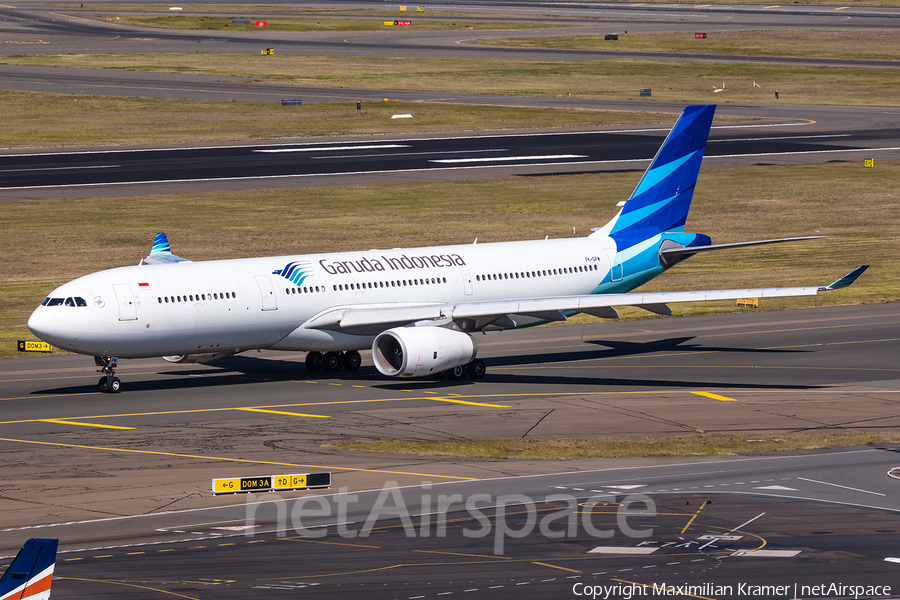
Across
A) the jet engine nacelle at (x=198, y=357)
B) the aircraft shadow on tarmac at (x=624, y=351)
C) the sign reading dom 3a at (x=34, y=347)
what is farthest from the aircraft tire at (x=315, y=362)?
the sign reading dom 3a at (x=34, y=347)

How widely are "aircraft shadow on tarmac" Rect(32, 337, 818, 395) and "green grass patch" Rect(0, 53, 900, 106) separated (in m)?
90.9

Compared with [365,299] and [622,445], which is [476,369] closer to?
[365,299]

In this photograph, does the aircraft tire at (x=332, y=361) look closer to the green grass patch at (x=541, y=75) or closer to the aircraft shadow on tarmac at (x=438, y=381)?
the aircraft shadow on tarmac at (x=438, y=381)

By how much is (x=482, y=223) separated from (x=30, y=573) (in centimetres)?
6861

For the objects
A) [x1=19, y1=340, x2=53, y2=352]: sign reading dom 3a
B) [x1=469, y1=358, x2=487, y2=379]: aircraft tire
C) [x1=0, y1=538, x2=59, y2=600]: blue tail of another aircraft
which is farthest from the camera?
[x1=19, y1=340, x2=53, y2=352]: sign reading dom 3a

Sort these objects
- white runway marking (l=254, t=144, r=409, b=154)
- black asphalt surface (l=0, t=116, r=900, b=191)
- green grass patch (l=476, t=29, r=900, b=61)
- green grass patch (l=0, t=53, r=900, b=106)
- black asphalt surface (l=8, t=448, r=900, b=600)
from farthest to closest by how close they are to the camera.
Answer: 1. green grass patch (l=476, t=29, r=900, b=61)
2. green grass patch (l=0, t=53, r=900, b=106)
3. white runway marking (l=254, t=144, r=409, b=154)
4. black asphalt surface (l=0, t=116, r=900, b=191)
5. black asphalt surface (l=8, t=448, r=900, b=600)

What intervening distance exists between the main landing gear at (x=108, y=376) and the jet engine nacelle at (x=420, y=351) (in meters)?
9.46

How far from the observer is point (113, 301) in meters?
46.7

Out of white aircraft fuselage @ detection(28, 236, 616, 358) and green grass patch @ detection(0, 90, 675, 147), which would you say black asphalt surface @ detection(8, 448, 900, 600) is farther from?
green grass patch @ detection(0, 90, 675, 147)

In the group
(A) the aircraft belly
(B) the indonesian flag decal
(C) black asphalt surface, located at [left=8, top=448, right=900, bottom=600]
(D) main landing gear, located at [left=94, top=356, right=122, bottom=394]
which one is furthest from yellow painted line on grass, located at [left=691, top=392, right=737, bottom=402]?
(B) the indonesian flag decal

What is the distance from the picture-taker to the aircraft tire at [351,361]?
54125 mm

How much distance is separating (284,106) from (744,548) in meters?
112

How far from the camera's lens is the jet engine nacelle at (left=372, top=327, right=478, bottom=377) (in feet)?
160

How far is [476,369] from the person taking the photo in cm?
5191
